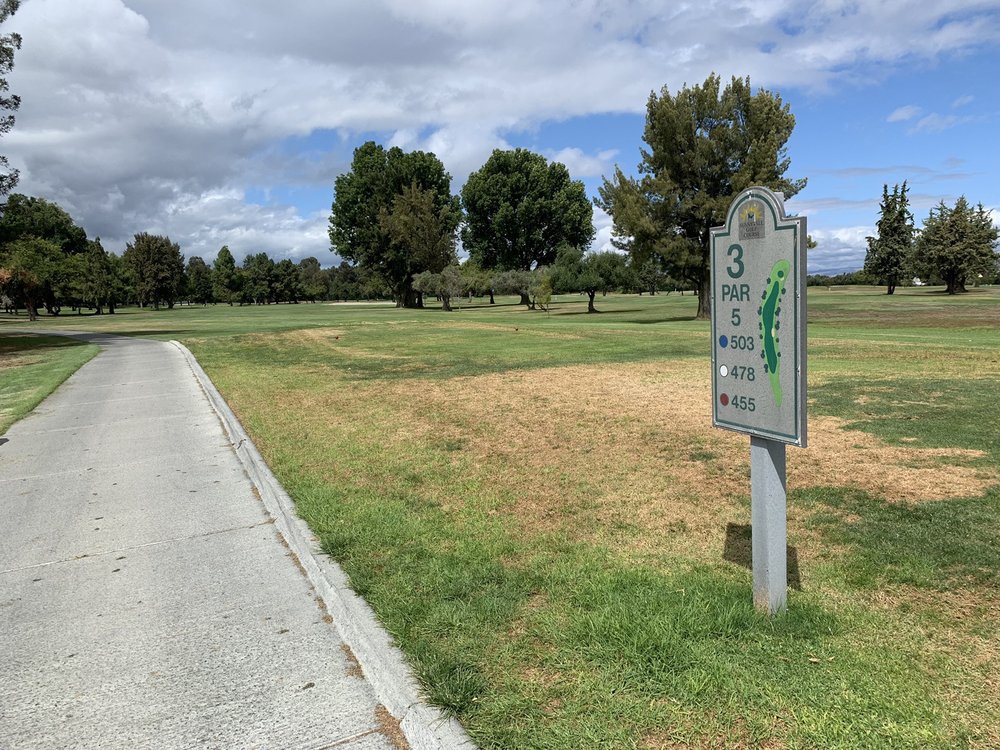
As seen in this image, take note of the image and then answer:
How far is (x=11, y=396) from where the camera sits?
13031 millimetres

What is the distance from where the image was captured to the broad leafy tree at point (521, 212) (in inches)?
2945

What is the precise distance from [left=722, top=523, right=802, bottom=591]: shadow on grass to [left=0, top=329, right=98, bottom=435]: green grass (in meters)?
10.3

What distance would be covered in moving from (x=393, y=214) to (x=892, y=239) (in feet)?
188

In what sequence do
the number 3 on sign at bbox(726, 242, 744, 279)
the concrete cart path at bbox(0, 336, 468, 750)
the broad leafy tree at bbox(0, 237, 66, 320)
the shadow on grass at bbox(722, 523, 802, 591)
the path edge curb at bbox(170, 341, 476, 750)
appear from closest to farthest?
the path edge curb at bbox(170, 341, 476, 750)
the concrete cart path at bbox(0, 336, 468, 750)
the number 3 on sign at bbox(726, 242, 744, 279)
the shadow on grass at bbox(722, 523, 802, 591)
the broad leafy tree at bbox(0, 237, 66, 320)

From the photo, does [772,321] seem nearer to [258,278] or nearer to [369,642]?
[369,642]

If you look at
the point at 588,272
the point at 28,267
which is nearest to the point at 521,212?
the point at 588,272

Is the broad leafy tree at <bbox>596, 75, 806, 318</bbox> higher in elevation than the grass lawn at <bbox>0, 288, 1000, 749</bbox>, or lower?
higher

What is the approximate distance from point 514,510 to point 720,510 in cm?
168

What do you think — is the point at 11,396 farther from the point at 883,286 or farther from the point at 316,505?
the point at 883,286

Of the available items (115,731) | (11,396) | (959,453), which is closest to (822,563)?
(959,453)

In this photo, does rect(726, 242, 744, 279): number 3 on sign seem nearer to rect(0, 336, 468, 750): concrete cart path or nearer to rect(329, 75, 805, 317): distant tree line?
rect(0, 336, 468, 750): concrete cart path

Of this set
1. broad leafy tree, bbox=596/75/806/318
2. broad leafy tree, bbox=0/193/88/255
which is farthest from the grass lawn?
broad leafy tree, bbox=0/193/88/255

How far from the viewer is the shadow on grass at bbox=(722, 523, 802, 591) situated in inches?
161

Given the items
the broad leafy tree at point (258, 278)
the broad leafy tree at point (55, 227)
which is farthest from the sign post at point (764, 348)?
the broad leafy tree at point (258, 278)
